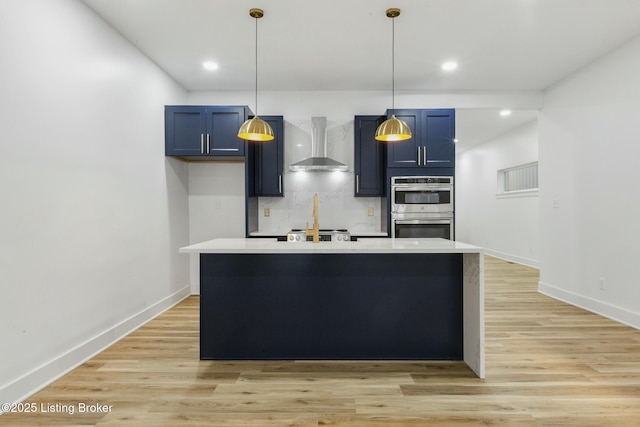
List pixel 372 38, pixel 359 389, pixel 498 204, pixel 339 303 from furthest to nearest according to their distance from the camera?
pixel 498 204 → pixel 372 38 → pixel 339 303 → pixel 359 389

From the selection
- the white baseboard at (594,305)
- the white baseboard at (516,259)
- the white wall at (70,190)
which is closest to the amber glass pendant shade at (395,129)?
the white wall at (70,190)

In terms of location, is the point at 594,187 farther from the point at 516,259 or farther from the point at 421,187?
the point at 516,259

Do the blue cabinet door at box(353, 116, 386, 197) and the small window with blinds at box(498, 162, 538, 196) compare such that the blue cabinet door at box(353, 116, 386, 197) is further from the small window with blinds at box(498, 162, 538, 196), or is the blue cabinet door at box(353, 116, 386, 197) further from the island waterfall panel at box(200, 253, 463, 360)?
the small window with blinds at box(498, 162, 538, 196)

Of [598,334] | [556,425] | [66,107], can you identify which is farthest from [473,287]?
[66,107]

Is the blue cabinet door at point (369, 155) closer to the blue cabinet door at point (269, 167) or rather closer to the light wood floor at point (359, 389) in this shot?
the blue cabinet door at point (269, 167)

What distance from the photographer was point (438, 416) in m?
1.91

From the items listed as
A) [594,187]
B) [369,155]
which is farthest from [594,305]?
[369,155]

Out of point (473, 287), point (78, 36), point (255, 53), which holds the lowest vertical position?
point (473, 287)

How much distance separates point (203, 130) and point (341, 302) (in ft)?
9.20

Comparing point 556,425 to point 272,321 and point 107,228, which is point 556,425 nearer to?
point 272,321

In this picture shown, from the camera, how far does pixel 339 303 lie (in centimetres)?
257

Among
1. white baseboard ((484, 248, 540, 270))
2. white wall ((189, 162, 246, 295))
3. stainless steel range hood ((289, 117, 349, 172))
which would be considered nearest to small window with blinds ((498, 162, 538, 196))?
white baseboard ((484, 248, 540, 270))

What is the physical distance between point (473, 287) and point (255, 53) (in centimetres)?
310

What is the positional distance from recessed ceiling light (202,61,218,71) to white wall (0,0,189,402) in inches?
22.4
